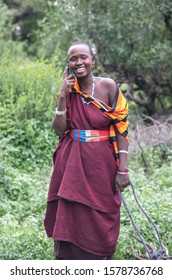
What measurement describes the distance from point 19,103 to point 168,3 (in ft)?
9.60

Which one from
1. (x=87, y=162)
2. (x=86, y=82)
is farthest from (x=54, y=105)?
(x=87, y=162)

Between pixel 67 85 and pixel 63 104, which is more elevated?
pixel 67 85

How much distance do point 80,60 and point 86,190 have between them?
2.99 feet

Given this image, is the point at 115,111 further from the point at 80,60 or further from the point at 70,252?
the point at 70,252

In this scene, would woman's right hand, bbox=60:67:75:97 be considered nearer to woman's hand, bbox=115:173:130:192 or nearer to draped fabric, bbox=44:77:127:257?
draped fabric, bbox=44:77:127:257

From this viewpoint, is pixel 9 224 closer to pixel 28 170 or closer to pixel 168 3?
pixel 28 170

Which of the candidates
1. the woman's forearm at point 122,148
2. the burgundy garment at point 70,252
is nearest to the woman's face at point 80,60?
the woman's forearm at point 122,148

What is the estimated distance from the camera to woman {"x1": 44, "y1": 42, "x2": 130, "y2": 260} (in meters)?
3.98

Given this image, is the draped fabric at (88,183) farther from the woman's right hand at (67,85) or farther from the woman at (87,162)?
the woman's right hand at (67,85)

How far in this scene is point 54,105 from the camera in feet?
30.4

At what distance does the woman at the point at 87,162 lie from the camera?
157 inches

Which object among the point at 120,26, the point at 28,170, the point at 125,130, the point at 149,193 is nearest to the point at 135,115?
the point at 120,26

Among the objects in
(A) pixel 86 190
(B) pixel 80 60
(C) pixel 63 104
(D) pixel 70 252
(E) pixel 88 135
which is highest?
(B) pixel 80 60

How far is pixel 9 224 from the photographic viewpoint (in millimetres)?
5566
